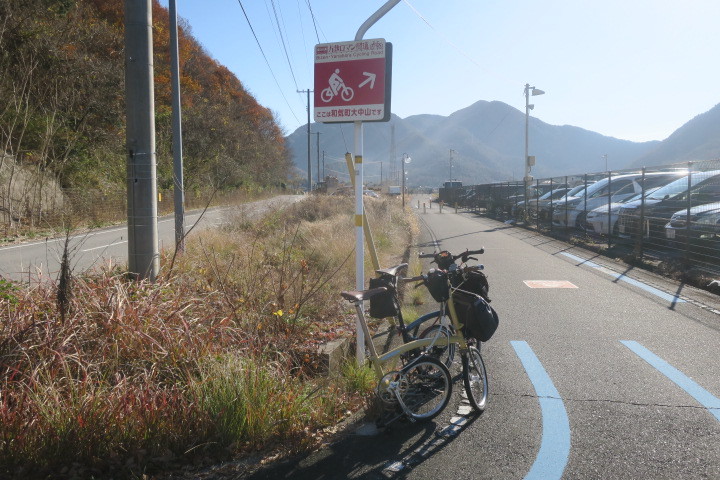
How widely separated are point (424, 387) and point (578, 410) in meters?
1.18

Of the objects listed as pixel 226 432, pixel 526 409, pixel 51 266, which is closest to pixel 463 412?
pixel 526 409

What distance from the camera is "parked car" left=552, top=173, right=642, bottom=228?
17.8 metres

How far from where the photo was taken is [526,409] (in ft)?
14.7

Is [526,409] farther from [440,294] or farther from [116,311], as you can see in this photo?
[116,311]

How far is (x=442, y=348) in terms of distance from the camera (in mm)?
5184

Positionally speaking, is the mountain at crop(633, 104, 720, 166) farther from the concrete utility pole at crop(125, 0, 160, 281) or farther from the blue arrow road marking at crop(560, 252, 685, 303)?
the concrete utility pole at crop(125, 0, 160, 281)

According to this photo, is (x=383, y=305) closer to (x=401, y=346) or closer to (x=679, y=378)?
(x=401, y=346)

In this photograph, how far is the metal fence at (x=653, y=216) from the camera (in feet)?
34.3

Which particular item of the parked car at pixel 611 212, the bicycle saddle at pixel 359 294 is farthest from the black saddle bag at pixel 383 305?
the parked car at pixel 611 212

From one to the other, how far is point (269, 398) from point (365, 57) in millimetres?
2966

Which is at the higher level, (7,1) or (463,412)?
(7,1)

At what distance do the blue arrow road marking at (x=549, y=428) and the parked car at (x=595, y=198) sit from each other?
42.0 feet

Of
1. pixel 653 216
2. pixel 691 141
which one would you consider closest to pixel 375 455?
pixel 653 216

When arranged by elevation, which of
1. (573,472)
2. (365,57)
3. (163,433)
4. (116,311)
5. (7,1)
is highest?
(7,1)
